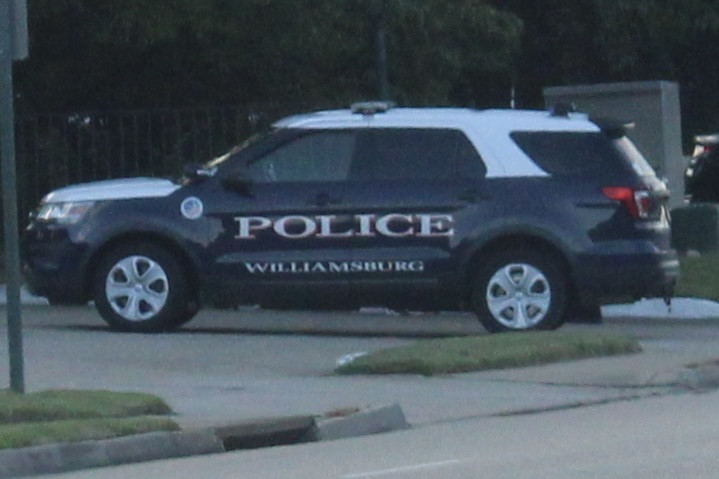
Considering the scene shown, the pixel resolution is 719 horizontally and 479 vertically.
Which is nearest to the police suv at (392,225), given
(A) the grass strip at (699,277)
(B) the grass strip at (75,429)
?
(A) the grass strip at (699,277)

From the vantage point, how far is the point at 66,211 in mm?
16203

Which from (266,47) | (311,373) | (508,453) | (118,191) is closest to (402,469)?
(508,453)

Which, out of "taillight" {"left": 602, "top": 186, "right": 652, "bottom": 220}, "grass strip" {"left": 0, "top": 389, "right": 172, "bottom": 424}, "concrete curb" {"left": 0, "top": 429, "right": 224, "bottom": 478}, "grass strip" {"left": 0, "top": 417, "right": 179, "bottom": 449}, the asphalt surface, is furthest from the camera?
"taillight" {"left": 602, "top": 186, "right": 652, "bottom": 220}

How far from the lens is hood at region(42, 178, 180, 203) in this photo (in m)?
16.0

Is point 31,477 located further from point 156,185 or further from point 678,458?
point 156,185

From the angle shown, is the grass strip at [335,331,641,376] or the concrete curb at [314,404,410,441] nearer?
the concrete curb at [314,404,410,441]

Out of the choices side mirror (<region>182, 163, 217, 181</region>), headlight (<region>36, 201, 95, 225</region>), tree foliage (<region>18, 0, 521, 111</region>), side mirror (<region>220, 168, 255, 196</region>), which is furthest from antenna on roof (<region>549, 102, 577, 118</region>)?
tree foliage (<region>18, 0, 521, 111</region>)

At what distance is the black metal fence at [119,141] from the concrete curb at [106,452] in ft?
35.2

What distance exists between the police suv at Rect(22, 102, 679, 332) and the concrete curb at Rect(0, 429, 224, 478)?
522 centimetres

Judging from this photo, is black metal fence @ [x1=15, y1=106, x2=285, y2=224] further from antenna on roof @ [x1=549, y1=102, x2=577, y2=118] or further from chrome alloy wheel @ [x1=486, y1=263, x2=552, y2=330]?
chrome alloy wheel @ [x1=486, y1=263, x2=552, y2=330]

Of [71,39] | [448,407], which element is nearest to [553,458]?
[448,407]

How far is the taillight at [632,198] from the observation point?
50.6 ft

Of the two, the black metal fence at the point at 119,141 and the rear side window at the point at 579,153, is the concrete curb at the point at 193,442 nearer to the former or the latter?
the rear side window at the point at 579,153

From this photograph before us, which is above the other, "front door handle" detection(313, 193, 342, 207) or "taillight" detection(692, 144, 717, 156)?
"taillight" detection(692, 144, 717, 156)
